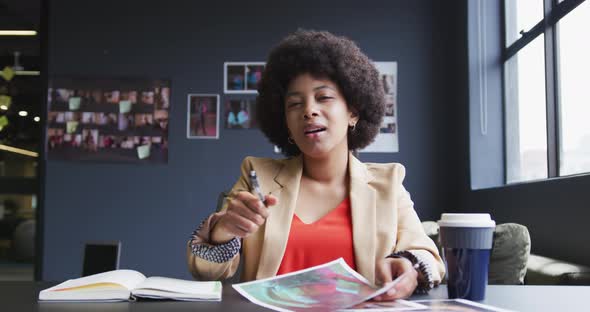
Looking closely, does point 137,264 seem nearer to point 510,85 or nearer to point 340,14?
point 340,14

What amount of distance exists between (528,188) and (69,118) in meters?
3.18

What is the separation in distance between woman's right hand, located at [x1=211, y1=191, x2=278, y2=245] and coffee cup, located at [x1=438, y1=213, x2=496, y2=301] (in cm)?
31

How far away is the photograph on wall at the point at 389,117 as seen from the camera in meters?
4.14

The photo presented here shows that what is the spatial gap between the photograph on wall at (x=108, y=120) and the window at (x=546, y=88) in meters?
2.39

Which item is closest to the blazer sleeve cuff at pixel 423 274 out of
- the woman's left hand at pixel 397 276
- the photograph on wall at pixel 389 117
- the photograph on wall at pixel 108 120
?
the woman's left hand at pixel 397 276

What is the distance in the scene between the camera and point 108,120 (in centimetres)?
424

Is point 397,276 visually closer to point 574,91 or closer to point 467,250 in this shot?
point 467,250

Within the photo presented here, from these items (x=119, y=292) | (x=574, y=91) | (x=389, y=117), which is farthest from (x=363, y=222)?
(x=389, y=117)

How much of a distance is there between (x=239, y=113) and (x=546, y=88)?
211 centimetres

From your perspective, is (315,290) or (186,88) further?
(186,88)

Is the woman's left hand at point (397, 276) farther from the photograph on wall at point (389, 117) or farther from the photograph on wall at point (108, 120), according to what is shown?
the photograph on wall at point (108, 120)

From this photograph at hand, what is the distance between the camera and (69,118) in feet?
13.9

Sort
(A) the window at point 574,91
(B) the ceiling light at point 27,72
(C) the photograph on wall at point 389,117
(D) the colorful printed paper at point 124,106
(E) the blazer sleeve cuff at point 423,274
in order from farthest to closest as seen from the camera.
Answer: (B) the ceiling light at point 27,72
(D) the colorful printed paper at point 124,106
(C) the photograph on wall at point 389,117
(A) the window at point 574,91
(E) the blazer sleeve cuff at point 423,274

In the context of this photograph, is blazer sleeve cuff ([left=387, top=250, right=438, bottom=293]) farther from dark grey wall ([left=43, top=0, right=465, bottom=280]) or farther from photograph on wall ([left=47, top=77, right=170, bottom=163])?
photograph on wall ([left=47, top=77, right=170, bottom=163])
